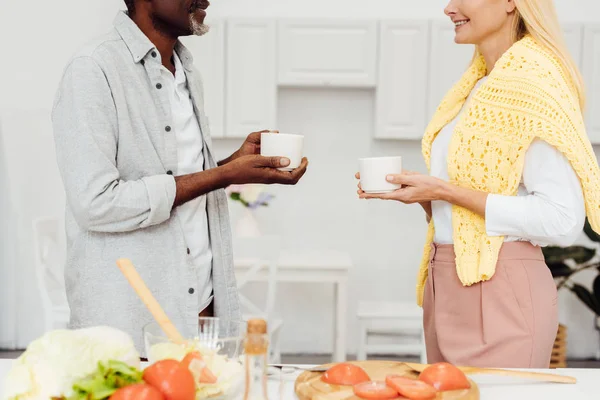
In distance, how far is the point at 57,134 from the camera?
145cm

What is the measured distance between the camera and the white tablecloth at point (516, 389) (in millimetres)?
1075

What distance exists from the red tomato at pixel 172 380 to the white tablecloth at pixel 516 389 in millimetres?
255

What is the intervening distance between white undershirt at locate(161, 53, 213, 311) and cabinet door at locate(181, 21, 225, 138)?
2300 mm

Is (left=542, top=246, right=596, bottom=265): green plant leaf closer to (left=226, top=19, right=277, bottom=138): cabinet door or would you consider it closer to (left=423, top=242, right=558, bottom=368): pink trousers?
(left=226, top=19, right=277, bottom=138): cabinet door

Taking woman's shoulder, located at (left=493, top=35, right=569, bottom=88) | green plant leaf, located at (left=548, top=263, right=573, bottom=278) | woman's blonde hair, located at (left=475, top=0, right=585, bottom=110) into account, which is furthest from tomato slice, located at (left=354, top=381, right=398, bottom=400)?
green plant leaf, located at (left=548, top=263, right=573, bottom=278)

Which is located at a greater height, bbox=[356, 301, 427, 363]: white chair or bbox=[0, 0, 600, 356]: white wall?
bbox=[0, 0, 600, 356]: white wall

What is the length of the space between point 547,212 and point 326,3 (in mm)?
3129

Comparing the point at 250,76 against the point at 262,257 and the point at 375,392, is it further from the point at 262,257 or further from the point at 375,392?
the point at 375,392

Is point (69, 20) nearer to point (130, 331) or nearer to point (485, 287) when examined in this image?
point (130, 331)

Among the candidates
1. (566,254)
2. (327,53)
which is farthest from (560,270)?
(327,53)

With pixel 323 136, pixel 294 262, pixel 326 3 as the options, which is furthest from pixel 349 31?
pixel 294 262

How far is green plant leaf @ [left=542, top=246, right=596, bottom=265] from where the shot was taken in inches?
140

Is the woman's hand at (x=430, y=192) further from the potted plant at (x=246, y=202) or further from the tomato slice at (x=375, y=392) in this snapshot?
the potted plant at (x=246, y=202)

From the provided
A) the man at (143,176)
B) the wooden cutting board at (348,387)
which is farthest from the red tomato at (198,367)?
the man at (143,176)
